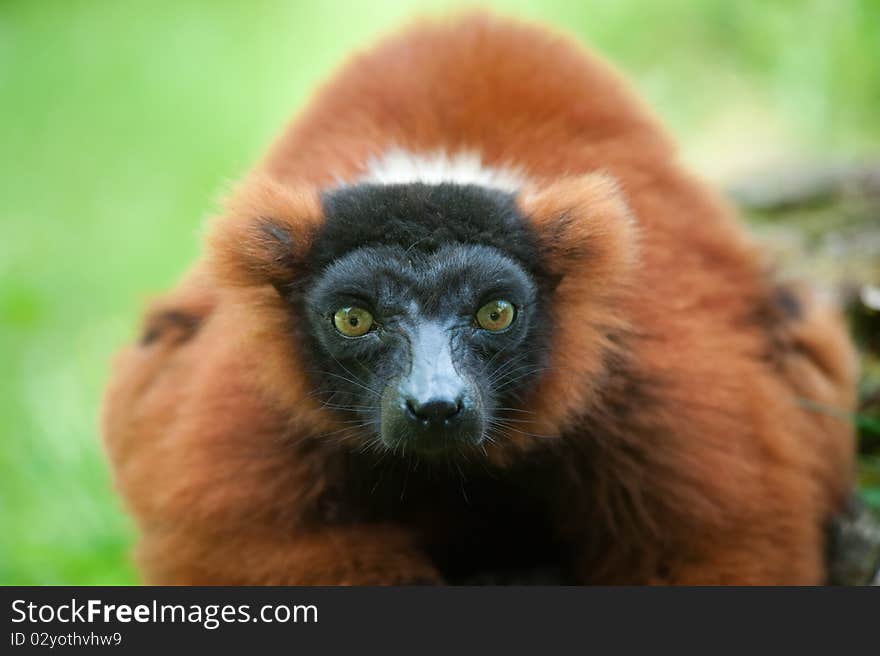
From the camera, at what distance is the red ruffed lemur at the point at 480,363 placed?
409 cm

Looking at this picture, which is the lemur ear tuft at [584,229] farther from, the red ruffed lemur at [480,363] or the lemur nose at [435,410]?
the lemur nose at [435,410]

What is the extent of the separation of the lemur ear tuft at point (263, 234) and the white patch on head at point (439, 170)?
423mm

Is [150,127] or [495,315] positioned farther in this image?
[150,127]

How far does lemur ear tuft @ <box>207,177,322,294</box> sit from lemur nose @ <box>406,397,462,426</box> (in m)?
0.82

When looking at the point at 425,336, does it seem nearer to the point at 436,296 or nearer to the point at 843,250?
the point at 436,296

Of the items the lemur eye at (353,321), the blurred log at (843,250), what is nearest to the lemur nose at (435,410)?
the lemur eye at (353,321)

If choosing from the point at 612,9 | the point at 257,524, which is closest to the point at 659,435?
the point at 257,524

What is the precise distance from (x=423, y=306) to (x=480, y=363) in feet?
0.98

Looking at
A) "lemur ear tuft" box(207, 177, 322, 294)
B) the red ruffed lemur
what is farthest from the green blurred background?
"lemur ear tuft" box(207, 177, 322, 294)

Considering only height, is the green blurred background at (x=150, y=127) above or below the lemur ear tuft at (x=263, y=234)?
above

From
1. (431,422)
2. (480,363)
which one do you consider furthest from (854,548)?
(431,422)

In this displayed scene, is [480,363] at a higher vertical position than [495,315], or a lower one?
lower

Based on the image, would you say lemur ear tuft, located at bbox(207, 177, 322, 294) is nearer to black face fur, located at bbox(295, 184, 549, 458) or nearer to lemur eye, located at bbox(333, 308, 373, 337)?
black face fur, located at bbox(295, 184, 549, 458)

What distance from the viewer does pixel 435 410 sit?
3.71 metres
